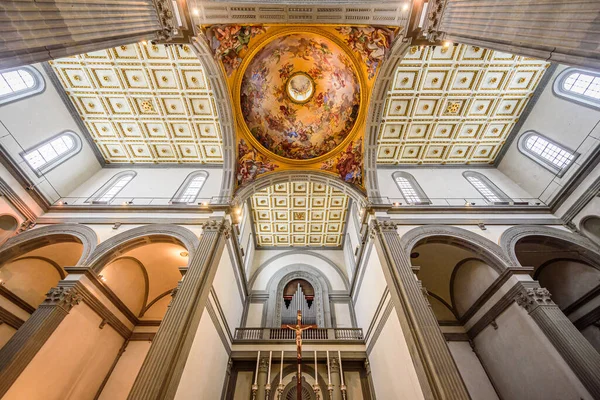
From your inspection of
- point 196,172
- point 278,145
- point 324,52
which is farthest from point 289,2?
Answer: point 196,172

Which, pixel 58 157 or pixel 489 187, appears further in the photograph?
pixel 489 187

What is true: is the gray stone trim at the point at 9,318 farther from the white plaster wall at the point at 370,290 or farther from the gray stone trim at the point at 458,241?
the gray stone trim at the point at 458,241

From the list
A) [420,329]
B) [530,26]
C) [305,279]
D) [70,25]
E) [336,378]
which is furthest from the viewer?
[305,279]

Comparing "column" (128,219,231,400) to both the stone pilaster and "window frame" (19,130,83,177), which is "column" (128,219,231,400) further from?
"window frame" (19,130,83,177)

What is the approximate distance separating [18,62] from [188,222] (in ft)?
21.4

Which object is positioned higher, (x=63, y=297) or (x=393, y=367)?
(x=63, y=297)

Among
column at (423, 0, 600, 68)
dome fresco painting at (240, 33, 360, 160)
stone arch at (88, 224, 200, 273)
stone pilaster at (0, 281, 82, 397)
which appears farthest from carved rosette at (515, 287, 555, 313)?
stone pilaster at (0, 281, 82, 397)

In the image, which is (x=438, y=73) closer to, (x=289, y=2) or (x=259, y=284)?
(x=289, y=2)

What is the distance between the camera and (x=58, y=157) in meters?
10.3

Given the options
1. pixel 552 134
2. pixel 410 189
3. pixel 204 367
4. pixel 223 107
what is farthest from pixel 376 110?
pixel 204 367

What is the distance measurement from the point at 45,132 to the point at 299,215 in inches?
467

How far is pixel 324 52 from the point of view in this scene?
905 cm

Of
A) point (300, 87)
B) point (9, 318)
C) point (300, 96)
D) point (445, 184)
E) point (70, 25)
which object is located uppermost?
point (300, 87)

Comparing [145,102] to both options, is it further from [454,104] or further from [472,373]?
[472,373]
